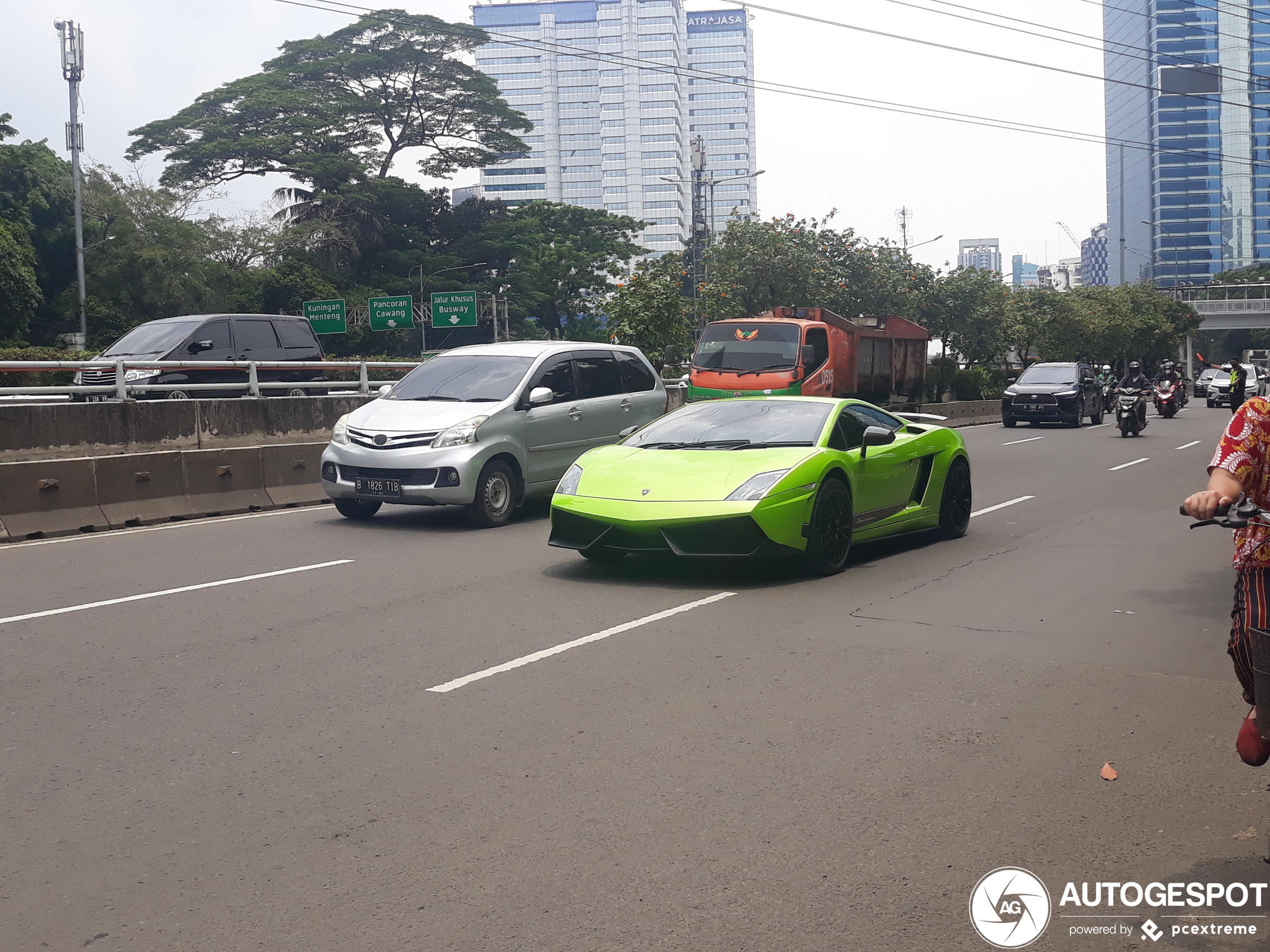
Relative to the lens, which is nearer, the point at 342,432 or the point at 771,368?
the point at 342,432

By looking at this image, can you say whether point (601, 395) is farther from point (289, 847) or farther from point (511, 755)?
point (289, 847)

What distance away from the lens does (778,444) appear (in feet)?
31.0

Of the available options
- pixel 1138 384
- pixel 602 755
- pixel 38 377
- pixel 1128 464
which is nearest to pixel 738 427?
pixel 602 755

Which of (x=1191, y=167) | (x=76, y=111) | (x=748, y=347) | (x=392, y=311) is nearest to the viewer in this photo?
(x=748, y=347)

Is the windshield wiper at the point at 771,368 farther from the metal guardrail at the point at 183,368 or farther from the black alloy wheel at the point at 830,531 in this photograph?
the black alloy wheel at the point at 830,531

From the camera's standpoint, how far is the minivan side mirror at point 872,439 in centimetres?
964

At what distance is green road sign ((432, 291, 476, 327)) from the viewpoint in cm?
5550

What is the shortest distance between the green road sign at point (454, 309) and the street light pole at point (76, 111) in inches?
580

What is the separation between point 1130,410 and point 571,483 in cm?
2149

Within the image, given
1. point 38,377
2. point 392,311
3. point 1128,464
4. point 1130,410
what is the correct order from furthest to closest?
point 392,311 < point 1130,410 < point 38,377 < point 1128,464

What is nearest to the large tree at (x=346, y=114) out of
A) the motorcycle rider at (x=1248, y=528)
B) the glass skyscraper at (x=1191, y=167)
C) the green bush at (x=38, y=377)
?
the green bush at (x=38, y=377)

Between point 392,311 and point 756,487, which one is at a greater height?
point 392,311

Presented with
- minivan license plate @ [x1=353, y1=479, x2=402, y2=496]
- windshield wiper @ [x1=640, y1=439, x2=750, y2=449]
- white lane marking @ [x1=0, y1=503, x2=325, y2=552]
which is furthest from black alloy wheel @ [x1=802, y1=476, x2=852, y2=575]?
white lane marking @ [x1=0, y1=503, x2=325, y2=552]

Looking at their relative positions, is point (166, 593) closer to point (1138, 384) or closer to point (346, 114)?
point (1138, 384)
